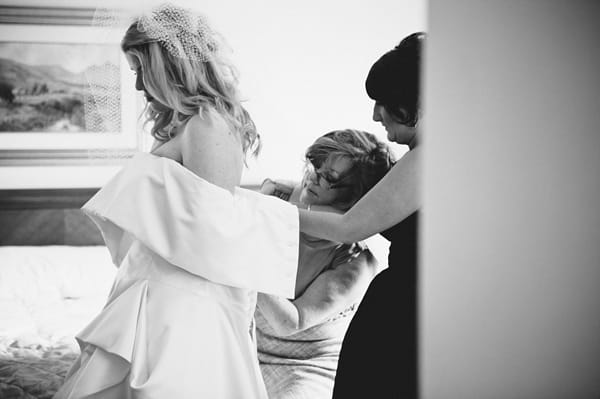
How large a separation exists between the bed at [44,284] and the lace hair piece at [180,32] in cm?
93

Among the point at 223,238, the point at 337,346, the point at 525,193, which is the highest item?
the point at 525,193

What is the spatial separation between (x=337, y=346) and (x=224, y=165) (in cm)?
81

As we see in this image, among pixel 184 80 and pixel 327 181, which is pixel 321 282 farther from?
pixel 184 80

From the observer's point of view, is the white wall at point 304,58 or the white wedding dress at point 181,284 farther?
the white wall at point 304,58

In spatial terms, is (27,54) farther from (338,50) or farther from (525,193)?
(525,193)

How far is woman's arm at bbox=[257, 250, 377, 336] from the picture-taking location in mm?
1561

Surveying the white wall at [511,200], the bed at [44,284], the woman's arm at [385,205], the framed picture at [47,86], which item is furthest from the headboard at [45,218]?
the white wall at [511,200]

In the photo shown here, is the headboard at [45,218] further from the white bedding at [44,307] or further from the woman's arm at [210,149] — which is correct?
the woman's arm at [210,149]

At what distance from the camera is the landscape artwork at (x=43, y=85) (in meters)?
3.32

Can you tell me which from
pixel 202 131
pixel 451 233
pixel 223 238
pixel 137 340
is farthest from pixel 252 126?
pixel 451 233

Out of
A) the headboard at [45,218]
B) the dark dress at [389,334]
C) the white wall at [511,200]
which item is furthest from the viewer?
the headboard at [45,218]

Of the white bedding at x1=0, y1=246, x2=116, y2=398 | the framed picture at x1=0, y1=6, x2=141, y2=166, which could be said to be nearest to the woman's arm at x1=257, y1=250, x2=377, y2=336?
the white bedding at x1=0, y1=246, x2=116, y2=398

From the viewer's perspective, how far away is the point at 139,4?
1.30 m

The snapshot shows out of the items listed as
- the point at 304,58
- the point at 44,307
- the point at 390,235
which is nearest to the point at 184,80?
the point at 390,235
